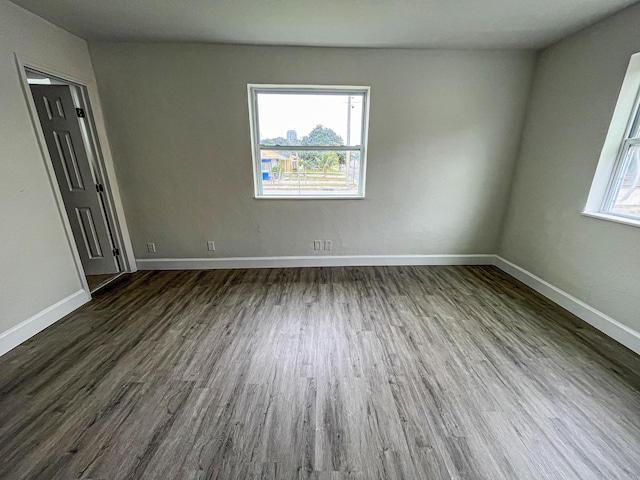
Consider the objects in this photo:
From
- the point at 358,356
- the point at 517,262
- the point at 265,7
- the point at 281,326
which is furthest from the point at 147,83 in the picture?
the point at 517,262

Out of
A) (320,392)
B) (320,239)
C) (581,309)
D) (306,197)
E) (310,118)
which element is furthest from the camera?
(320,239)

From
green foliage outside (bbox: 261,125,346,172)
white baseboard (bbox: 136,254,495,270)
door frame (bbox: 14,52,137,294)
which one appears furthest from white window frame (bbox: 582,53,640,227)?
door frame (bbox: 14,52,137,294)

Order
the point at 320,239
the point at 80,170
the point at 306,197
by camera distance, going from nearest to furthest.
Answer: the point at 80,170
the point at 306,197
the point at 320,239

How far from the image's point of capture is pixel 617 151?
227 cm

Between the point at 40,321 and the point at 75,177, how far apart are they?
1.64 m

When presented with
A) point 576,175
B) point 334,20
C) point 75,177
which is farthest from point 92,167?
point 576,175

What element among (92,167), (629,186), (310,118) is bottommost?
(629,186)

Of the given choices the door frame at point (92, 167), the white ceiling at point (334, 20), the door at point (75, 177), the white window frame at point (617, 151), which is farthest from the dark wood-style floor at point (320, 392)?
the white ceiling at point (334, 20)

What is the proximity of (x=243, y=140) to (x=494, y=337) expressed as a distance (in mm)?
3270

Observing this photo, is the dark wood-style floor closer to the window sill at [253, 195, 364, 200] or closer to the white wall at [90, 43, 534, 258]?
the white wall at [90, 43, 534, 258]

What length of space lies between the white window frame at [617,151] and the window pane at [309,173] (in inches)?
90.3

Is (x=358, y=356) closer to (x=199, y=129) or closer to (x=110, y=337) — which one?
(x=110, y=337)

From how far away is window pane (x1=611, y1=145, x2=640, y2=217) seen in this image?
2.17 meters

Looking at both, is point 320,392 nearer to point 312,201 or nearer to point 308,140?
point 312,201
